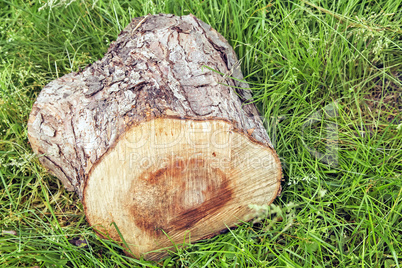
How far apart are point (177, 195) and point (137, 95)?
0.51 metres

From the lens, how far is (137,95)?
150 cm

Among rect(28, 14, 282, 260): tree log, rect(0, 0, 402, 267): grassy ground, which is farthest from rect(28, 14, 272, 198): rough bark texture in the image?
rect(0, 0, 402, 267): grassy ground

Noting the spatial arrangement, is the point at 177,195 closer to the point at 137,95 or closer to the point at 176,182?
the point at 176,182

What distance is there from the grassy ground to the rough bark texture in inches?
6.6

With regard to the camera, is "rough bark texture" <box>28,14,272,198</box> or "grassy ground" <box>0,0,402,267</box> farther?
"grassy ground" <box>0,0,402,267</box>

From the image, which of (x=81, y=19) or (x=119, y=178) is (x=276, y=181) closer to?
(x=119, y=178)

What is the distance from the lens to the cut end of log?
4.60ft

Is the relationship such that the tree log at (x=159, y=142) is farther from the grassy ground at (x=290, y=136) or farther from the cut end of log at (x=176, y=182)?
the grassy ground at (x=290, y=136)

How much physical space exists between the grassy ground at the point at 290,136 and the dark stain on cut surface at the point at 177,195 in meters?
0.17

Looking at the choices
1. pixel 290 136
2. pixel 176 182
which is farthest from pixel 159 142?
pixel 290 136

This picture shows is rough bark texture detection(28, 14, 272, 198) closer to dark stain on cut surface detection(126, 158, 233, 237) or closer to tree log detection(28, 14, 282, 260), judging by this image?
tree log detection(28, 14, 282, 260)

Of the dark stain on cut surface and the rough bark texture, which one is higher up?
the rough bark texture

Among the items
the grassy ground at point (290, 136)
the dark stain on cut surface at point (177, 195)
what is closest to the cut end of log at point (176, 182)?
the dark stain on cut surface at point (177, 195)

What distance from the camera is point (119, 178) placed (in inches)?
57.3
